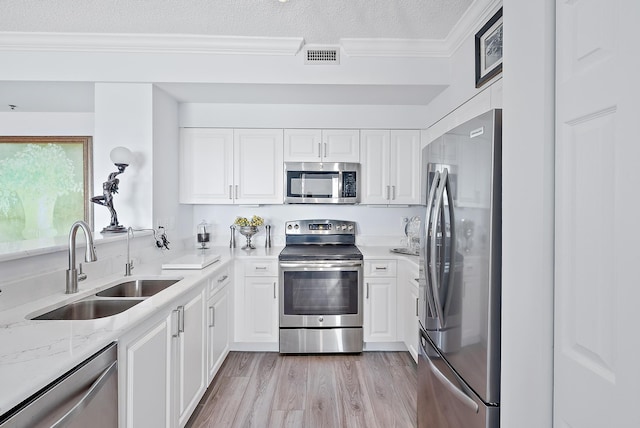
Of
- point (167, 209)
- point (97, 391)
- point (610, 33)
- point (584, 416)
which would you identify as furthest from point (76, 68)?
point (584, 416)

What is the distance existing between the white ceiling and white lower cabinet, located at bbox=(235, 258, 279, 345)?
5.13 feet

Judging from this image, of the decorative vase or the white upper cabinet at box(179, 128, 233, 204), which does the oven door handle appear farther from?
the white upper cabinet at box(179, 128, 233, 204)

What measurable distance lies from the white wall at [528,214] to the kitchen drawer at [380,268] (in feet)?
6.26

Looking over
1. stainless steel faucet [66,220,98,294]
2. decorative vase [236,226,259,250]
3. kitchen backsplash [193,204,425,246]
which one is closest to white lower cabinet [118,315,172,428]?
stainless steel faucet [66,220,98,294]

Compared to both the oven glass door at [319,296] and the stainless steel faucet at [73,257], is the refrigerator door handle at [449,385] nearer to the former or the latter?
the oven glass door at [319,296]

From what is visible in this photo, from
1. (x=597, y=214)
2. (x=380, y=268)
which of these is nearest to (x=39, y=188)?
(x=380, y=268)

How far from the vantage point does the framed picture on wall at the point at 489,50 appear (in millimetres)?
2016

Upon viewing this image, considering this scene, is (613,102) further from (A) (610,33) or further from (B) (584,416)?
(B) (584,416)

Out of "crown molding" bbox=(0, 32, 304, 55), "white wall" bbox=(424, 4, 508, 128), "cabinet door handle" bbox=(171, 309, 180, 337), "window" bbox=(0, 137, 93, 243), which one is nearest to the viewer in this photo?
"cabinet door handle" bbox=(171, 309, 180, 337)

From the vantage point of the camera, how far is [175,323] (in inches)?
70.8

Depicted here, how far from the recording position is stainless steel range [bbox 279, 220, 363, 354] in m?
3.02

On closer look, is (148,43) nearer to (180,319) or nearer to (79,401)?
(180,319)

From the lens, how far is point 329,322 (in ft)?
9.93

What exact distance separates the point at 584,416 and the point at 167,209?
3050 mm
